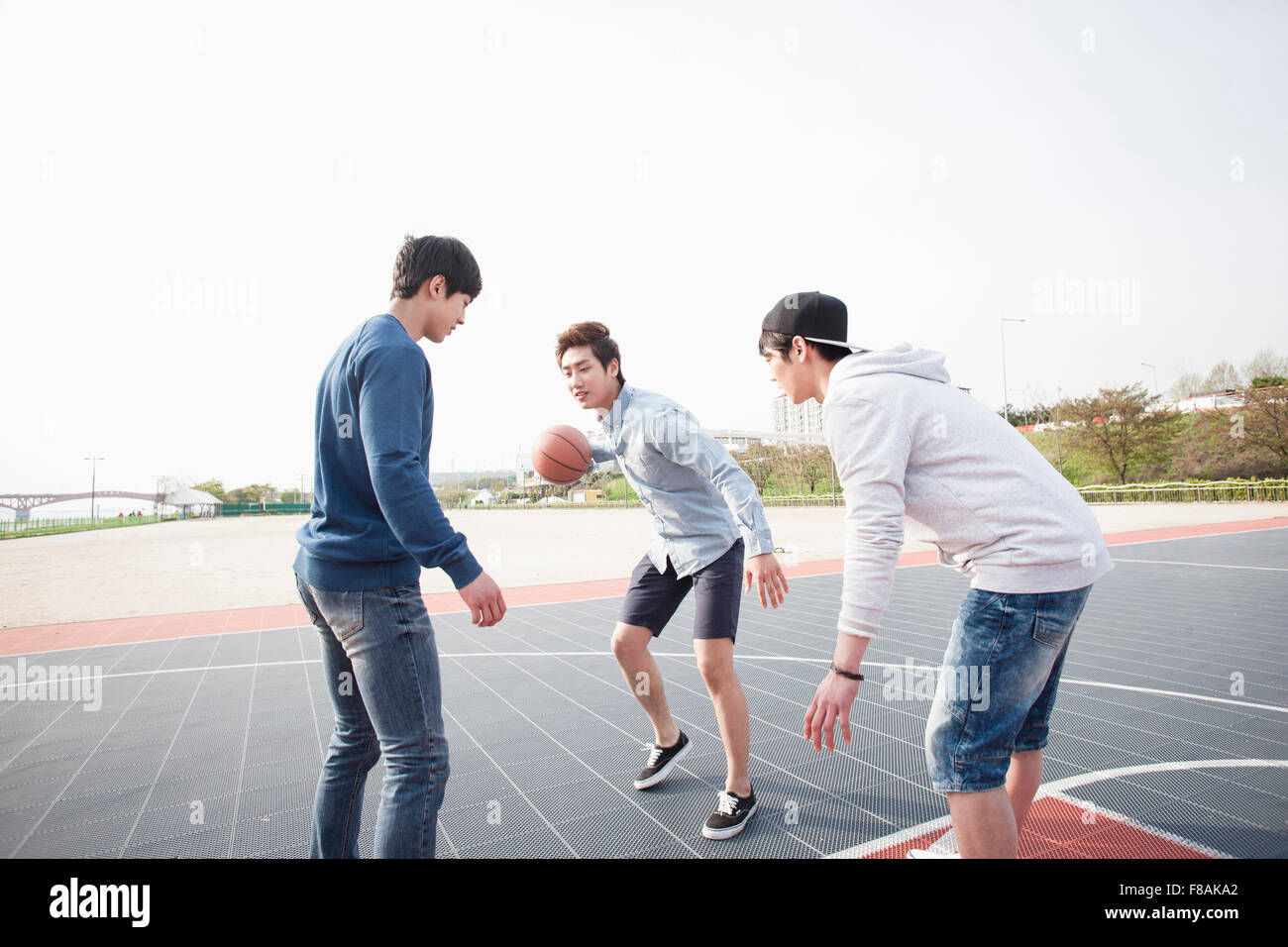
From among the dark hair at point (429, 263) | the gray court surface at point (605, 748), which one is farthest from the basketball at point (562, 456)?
the dark hair at point (429, 263)

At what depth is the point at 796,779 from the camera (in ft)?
11.4

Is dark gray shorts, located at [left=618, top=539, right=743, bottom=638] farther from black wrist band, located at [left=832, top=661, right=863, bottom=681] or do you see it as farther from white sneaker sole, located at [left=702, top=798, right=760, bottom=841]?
black wrist band, located at [left=832, top=661, right=863, bottom=681]

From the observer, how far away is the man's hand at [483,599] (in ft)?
6.75

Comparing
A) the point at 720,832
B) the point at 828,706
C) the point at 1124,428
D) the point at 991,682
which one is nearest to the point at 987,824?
the point at 991,682

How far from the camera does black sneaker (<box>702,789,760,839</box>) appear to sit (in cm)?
291

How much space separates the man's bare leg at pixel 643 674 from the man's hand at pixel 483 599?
1.47 metres

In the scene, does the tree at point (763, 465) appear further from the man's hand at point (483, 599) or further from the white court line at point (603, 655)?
the man's hand at point (483, 599)

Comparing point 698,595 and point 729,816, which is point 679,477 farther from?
point 729,816

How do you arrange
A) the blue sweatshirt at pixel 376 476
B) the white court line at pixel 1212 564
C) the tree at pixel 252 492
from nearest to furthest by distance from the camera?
the blue sweatshirt at pixel 376 476 < the white court line at pixel 1212 564 < the tree at pixel 252 492

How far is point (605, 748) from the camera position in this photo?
13.1 ft

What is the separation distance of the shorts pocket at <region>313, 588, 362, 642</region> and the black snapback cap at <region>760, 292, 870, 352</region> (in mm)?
1493

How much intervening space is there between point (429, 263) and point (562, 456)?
238cm
